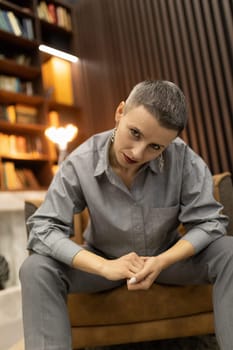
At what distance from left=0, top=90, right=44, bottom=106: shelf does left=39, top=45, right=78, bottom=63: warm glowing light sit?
504mm

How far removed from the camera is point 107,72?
10.8 ft

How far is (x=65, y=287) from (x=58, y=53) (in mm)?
2812

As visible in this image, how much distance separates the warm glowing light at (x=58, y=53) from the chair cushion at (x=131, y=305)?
8.69ft

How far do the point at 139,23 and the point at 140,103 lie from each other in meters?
2.37

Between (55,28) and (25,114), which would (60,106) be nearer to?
(25,114)

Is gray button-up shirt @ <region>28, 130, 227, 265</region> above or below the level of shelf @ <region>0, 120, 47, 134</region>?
below

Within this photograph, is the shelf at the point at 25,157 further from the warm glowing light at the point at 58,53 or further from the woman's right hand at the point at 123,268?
the woman's right hand at the point at 123,268

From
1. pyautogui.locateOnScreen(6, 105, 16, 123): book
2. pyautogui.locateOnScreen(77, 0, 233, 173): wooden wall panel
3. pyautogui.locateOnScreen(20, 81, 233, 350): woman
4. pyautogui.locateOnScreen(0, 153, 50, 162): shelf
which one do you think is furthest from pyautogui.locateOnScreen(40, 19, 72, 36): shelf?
pyautogui.locateOnScreen(20, 81, 233, 350): woman

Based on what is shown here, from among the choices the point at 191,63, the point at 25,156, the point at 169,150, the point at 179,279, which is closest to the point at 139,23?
the point at 191,63

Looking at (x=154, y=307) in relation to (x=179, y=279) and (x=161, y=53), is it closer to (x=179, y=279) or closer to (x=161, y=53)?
(x=179, y=279)

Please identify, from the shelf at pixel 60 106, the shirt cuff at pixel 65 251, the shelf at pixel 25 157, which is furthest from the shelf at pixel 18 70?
the shirt cuff at pixel 65 251

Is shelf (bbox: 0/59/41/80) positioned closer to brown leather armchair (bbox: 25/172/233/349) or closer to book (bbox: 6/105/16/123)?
book (bbox: 6/105/16/123)

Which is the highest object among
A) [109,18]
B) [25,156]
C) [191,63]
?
[109,18]

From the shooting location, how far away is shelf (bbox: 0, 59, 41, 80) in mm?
2938
